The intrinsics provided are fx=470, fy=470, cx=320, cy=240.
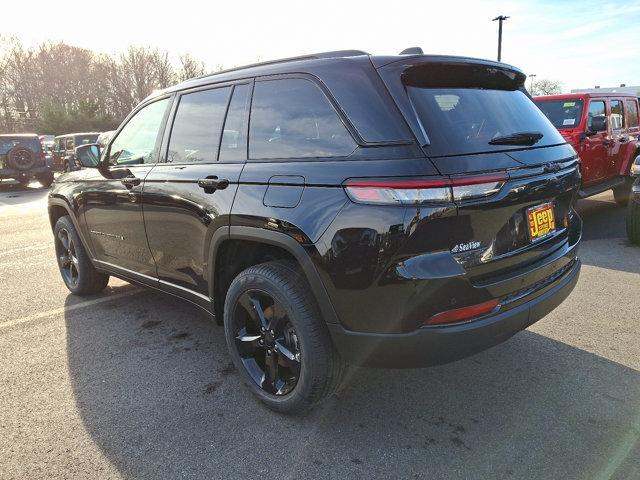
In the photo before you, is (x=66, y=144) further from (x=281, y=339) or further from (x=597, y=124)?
(x=281, y=339)

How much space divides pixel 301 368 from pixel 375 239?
82cm

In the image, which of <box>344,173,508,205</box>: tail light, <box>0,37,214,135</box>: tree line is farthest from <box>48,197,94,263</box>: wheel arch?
<box>0,37,214,135</box>: tree line

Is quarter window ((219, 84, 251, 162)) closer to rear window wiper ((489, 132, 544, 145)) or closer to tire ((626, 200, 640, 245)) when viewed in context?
rear window wiper ((489, 132, 544, 145))

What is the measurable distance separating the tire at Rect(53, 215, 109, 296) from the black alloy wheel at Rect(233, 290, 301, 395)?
2330 mm

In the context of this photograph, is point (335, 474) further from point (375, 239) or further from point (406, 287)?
point (375, 239)

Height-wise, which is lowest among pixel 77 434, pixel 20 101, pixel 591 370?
pixel 591 370

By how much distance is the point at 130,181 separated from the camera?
11.0ft

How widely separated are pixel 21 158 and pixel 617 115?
52.1 feet

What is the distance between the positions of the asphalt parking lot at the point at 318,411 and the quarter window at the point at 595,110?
4.20 metres

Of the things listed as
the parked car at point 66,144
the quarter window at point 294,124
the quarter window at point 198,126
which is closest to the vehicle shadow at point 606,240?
the quarter window at point 294,124

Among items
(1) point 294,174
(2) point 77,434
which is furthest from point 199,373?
(1) point 294,174

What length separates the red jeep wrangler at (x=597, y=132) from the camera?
276 inches

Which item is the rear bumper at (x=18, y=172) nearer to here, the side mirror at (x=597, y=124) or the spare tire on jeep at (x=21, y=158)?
the spare tire on jeep at (x=21, y=158)

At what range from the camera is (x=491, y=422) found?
95.7 inches
